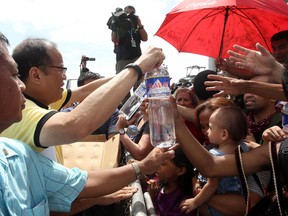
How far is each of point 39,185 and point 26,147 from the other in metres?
0.18

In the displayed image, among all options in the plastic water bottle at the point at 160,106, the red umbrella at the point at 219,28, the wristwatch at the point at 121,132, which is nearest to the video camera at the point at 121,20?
the red umbrella at the point at 219,28

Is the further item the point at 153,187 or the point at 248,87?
the point at 153,187

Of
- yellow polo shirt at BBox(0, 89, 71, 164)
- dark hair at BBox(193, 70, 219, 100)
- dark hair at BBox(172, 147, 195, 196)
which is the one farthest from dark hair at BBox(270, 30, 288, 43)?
yellow polo shirt at BBox(0, 89, 71, 164)

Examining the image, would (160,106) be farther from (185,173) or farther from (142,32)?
(142,32)

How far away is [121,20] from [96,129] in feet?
15.6

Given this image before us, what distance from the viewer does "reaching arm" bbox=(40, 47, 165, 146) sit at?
1.63 m

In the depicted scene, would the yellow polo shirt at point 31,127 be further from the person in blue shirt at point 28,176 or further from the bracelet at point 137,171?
the bracelet at point 137,171

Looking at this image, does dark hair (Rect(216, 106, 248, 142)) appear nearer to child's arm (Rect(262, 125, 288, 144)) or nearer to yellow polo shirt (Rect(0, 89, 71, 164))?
child's arm (Rect(262, 125, 288, 144))

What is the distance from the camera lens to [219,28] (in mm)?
4016

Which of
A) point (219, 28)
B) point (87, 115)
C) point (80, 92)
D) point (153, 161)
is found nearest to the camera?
point (87, 115)

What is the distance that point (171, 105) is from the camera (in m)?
2.23

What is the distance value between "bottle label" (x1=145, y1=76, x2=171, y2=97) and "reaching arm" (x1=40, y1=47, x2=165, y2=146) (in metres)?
0.08

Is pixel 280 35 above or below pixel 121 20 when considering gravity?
below

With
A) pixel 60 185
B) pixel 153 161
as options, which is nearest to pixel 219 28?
pixel 153 161
